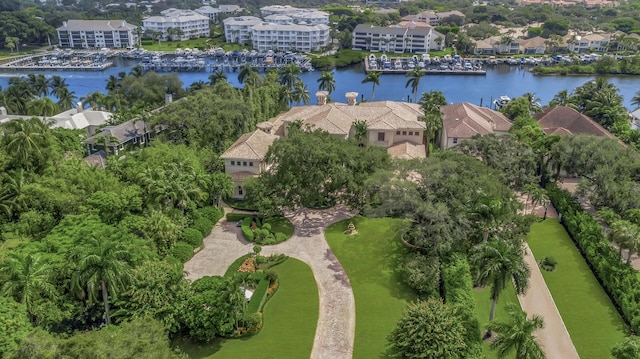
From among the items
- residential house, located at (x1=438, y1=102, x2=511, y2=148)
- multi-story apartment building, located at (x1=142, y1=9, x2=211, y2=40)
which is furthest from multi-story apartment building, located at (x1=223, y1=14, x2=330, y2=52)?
residential house, located at (x1=438, y1=102, x2=511, y2=148)

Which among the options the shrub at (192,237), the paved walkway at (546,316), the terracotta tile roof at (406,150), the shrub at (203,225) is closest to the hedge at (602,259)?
the paved walkway at (546,316)

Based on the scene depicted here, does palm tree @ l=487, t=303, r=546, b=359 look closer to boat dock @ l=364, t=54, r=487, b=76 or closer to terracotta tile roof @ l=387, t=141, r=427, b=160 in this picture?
terracotta tile roof @ l=387, t=141, r=427, b=160

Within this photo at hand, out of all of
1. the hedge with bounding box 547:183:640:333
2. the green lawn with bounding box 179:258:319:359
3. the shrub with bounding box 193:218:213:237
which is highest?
the hedge with bounding box 547:183:640:333

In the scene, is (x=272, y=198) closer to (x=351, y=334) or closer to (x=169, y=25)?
(x=351, y=334)

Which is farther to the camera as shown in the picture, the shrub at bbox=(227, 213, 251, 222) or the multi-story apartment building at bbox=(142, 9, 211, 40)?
the multi-story apartment building at bbox=(142, 9, 211, 40)

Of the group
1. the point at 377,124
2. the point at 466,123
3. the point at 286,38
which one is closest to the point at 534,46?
the point at 286,38

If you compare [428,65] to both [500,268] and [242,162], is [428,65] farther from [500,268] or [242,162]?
[500,268]
